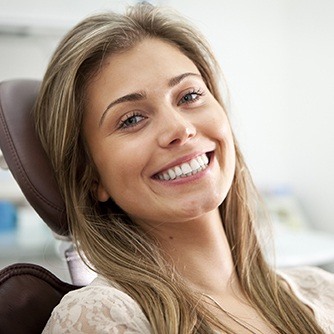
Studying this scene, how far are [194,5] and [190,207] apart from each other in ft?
7.22

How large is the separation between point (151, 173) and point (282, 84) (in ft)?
7.92

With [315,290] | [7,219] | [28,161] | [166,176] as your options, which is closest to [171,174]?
[166,176]

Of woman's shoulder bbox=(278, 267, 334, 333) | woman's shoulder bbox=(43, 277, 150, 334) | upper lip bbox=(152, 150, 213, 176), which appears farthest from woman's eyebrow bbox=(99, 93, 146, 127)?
woman's shoulder bbox=(278, 267, 334, 333)

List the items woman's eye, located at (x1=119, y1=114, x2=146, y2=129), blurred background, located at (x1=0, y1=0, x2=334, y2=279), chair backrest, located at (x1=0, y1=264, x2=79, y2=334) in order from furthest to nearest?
blurred background, located at (x1=0, y1=0, x2=334, y2=279) < woman's eye, located at (x1=119, y1=114, x2=146, y2=129) < chair backrest, located at (x1=0, y1=264, x2=79, y2=334)

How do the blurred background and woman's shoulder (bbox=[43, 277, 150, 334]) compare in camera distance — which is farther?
the blurred background

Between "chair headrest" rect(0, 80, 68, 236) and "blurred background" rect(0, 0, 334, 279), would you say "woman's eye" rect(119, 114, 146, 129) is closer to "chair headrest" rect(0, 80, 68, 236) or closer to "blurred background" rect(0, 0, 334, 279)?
"chair headrest" rect(0, 80, 68, 236)

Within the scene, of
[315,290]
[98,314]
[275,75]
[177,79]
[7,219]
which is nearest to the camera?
[98,314]

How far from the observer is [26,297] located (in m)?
1.11

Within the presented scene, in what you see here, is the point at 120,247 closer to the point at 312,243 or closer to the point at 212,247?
the point at 212,247

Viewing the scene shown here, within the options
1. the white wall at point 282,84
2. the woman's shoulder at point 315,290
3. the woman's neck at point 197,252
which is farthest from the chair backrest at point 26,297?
the white wall at point 282,84

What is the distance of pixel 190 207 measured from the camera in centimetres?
114

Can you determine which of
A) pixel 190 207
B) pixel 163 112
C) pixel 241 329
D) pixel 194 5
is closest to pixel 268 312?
pixel 241 329

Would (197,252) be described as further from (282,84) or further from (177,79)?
(282,84)

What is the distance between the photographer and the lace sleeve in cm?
95
